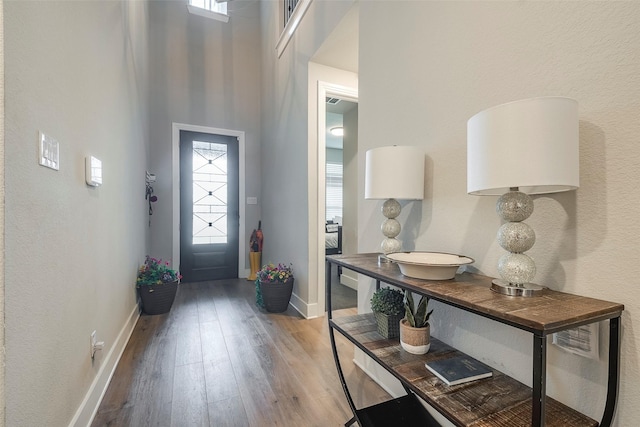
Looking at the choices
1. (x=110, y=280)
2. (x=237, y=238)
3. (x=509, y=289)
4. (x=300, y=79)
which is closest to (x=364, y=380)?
(x=509, y=289)

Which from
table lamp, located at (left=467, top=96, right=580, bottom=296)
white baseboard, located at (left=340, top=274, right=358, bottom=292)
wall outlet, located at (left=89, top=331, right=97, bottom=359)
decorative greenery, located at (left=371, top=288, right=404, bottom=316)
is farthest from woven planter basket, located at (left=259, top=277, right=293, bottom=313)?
table lamp, located at (left=467, top=96, right=580, bottom=296)

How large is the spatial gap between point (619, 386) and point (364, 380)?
1313 millimetres

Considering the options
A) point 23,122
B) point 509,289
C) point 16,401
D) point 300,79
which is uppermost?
point 300,79

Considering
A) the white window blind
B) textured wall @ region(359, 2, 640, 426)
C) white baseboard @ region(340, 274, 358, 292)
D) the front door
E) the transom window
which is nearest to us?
textured wall @ region(359, 2, 640, 426)

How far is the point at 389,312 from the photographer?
1.30m

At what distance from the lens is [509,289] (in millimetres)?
850

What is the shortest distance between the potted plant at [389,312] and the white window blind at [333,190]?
618 centimetres

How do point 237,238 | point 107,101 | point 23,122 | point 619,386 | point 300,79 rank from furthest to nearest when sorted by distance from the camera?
point 237,238, point 300,79, point 107,101, point 23,122, point 619,386

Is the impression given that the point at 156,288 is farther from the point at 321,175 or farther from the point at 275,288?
the point at 321,175

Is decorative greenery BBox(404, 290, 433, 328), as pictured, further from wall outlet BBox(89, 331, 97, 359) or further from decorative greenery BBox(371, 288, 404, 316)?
wall outlet BBox(89, 331, 97, 359)

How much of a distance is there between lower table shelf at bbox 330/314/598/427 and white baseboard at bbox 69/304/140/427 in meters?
1.36

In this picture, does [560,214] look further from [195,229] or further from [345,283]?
[195,229]

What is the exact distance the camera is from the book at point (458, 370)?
0.97 metres

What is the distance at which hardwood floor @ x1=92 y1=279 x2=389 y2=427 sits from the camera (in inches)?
58.5
